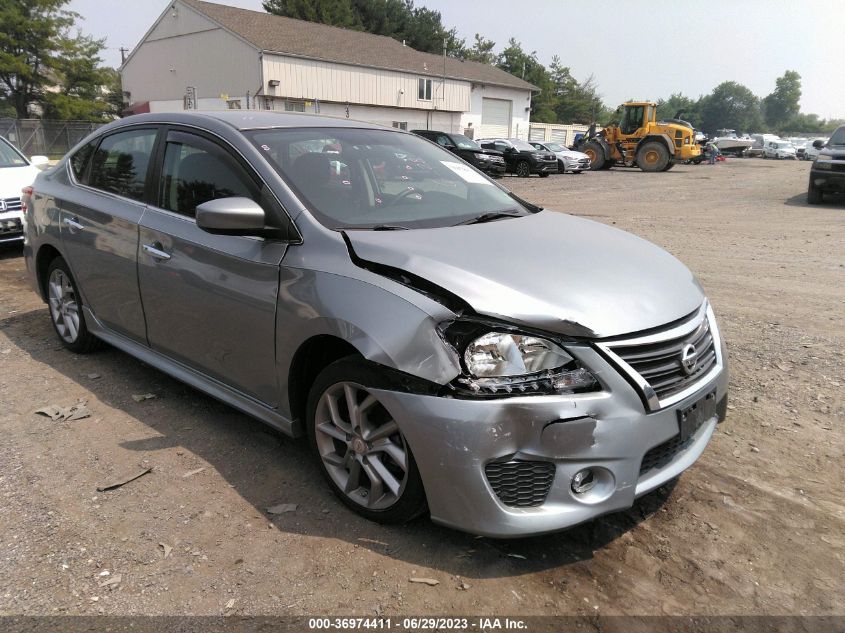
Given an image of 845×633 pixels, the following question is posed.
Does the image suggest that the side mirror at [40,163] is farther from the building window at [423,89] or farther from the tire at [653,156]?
the building window at [423,89]

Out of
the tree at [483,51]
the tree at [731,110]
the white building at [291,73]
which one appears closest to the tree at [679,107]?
the tree at [731,110]

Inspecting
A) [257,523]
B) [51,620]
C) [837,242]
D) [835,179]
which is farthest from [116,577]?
[835,179]

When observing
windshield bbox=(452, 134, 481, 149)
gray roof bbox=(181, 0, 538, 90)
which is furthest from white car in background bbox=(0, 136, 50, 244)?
gray roof bbox=(181, 0, 538, 90)

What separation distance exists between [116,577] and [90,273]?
8.06 feet

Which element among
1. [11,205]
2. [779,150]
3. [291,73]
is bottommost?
[11,205]

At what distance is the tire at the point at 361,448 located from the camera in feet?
8.40

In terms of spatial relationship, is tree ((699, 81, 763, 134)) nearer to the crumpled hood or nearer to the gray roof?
the gray roof

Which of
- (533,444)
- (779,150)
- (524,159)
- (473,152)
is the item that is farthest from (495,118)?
(533,444)

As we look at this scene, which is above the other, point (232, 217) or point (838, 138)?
point (838, 138)

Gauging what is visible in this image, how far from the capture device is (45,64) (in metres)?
39.9

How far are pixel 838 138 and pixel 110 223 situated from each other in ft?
53.5

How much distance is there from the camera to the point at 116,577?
2477mm

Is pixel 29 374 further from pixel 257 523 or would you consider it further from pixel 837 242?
pixel 837 242

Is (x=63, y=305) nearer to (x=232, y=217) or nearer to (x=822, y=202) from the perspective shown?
(x=232, y=217)
